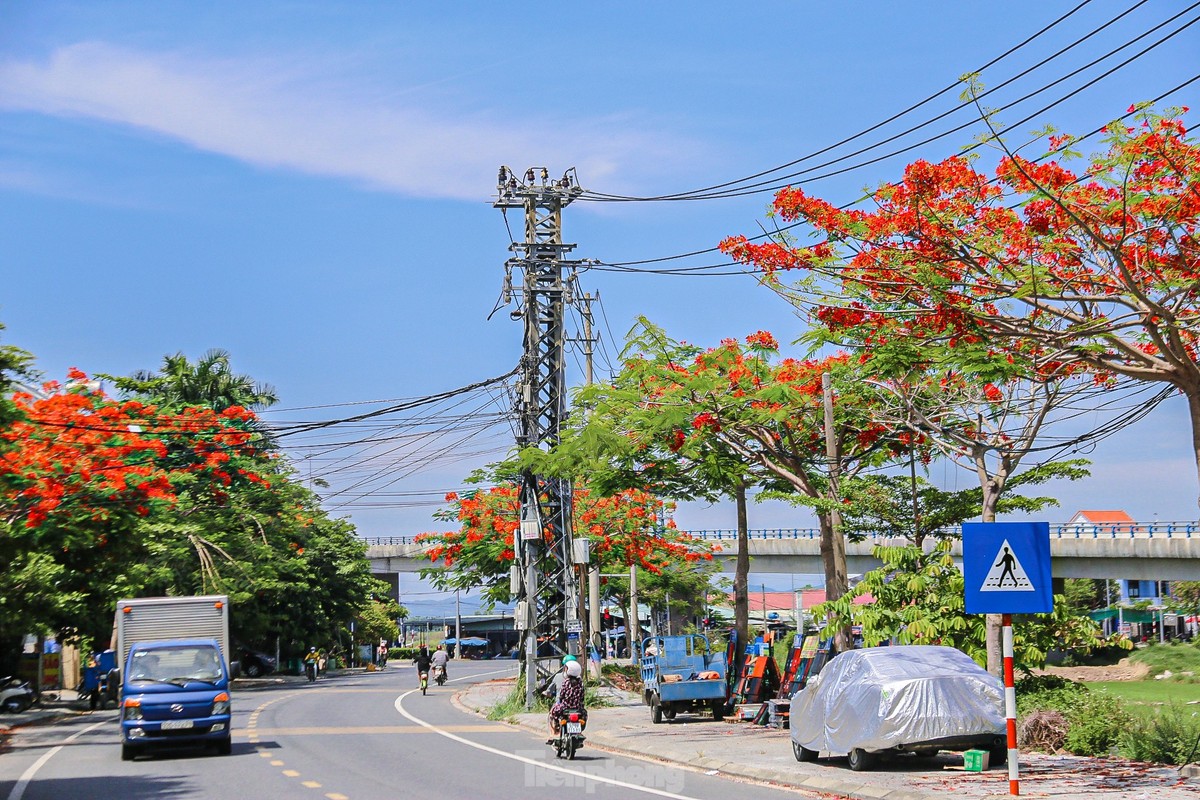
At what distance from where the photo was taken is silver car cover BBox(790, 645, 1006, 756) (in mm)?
16062

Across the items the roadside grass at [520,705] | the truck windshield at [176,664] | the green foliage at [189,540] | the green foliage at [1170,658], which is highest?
the green foliage at [189,540]

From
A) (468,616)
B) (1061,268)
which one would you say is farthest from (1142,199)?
(468,616)

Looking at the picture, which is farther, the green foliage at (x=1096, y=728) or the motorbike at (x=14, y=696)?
the motorbike at (x=14, y=696)

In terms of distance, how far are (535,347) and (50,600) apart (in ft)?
40.4

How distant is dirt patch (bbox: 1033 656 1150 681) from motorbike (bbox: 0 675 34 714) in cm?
3605

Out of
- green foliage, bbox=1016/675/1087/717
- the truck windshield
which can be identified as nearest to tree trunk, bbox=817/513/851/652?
green foliage, bbox=1016/675/1087/717

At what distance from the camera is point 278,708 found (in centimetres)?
3506

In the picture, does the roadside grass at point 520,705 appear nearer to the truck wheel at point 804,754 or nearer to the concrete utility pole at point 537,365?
the concrete utility pole at point 537,365

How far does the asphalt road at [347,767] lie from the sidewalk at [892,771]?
0.61 metres

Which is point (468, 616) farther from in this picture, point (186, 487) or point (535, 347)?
point (535, 347)

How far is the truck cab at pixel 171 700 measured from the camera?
67.9 feet

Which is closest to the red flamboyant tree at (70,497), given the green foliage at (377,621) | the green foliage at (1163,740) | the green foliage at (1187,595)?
the green foliage at (1163,740)

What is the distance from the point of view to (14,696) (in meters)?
33.6

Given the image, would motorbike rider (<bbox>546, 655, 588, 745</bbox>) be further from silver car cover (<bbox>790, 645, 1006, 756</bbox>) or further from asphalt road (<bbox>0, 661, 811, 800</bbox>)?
silver car cover (<bbox>790, 645, 1006, 756</bbox>)
